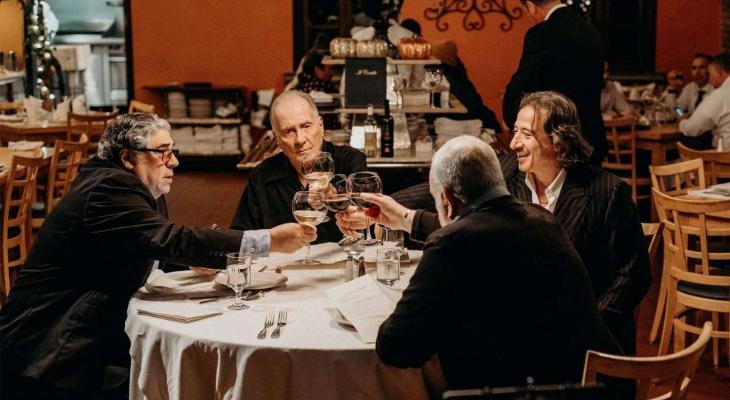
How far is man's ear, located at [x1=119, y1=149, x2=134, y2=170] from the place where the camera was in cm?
324

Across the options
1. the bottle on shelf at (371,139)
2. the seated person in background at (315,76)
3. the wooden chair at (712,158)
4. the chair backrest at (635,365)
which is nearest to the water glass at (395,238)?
the chair backrest at (635,365)

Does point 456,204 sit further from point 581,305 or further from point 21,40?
point 21,40

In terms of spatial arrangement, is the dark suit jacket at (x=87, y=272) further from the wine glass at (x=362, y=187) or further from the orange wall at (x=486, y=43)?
the orange wall at (x=486, y=43)

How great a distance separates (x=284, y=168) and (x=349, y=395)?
1646 mm

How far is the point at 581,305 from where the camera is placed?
242cm

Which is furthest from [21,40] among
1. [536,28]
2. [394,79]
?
[536,28]

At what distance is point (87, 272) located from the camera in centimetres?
312

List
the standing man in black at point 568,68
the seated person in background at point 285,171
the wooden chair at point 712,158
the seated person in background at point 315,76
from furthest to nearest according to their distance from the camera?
1. the seated person in background at point 315,76
2. the wooden chair at point 712,158
3. the standing man in black at point 568,68
4. the seated person in background at point 285,171

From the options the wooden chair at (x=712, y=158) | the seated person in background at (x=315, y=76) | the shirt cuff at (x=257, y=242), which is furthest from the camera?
the seated person in background at (x=315, y=76)

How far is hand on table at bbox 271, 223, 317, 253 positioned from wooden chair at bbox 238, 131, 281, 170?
222 centimetres

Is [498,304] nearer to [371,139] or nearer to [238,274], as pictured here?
[238,274]

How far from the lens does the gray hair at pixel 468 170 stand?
2.38 metres

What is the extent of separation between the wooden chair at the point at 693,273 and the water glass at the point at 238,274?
2.27 meters

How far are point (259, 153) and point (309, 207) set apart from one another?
2.74 metres
